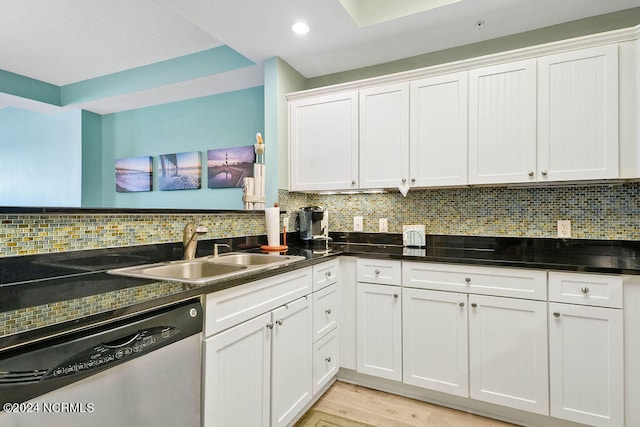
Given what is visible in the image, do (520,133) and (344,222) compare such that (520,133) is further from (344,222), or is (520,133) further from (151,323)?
(151,323)

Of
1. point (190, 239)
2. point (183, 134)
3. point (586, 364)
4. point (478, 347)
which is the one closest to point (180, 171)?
point (183, 134)

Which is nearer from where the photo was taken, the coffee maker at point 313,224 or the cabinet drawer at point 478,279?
the cabinet drawer at point 478,279

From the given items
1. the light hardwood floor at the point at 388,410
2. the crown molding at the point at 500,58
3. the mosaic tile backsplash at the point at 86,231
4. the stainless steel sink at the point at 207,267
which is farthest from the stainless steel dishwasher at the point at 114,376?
the crown molding at the point at 500,58

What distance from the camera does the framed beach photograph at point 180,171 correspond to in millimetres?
3797

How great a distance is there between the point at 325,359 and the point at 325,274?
0.54 m

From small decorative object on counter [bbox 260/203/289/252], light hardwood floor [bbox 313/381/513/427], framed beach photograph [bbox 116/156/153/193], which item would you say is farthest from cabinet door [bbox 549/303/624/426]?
framed beach photograph [bbox 116/156/153/193]

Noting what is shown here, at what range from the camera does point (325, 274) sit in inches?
84.3

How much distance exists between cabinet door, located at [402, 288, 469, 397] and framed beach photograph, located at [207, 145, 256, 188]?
212 cm

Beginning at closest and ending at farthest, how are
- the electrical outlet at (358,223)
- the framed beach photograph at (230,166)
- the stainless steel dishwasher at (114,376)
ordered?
the stainless steel dishwasher at (114,376) → the electrical outlet at (358,223) → the framed beach photograph at (230,166)

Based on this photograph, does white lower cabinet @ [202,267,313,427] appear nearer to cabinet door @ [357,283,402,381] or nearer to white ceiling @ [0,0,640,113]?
cabinet door @ [357,283,402,381]

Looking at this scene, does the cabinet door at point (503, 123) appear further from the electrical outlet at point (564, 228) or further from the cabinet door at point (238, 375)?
the cabinet door at point (238, 375)

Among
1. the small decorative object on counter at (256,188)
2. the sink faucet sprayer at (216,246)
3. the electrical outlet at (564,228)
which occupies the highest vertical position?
the small decorative object on counter at (256,188)

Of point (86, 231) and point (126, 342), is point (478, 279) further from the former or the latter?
point (86, 231)

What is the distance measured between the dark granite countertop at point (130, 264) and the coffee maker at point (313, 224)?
0.19m
